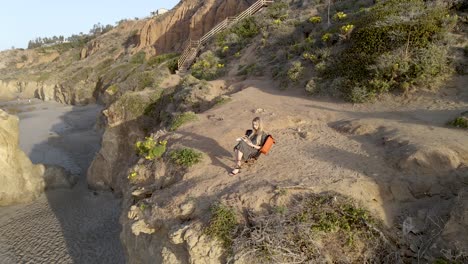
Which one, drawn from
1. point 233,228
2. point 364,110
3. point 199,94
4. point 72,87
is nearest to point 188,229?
point 233,228

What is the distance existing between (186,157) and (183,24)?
37542 millimetres

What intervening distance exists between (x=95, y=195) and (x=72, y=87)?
104ft

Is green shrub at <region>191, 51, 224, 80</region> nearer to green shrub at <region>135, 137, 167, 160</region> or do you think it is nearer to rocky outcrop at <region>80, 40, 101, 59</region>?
green shrub at <region>135, 137, 167, 160</region>

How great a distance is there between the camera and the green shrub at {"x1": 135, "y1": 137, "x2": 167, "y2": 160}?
9.90m

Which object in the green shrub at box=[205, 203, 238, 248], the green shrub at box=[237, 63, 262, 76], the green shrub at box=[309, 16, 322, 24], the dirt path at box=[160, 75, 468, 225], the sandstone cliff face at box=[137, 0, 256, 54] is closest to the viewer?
the green shrub at box=[205, 203, 238, 248]

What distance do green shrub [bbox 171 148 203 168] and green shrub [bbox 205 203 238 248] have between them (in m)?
2.64

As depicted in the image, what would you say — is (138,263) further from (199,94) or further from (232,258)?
(199,94)

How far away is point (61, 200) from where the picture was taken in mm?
16484

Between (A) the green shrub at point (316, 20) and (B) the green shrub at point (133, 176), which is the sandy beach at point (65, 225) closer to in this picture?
(B) the green shrub at point (133, 176)

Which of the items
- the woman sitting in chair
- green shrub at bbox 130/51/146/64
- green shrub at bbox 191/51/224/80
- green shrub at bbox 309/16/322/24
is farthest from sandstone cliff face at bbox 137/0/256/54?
the woman sitting in chair

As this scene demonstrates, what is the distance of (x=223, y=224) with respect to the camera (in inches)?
240

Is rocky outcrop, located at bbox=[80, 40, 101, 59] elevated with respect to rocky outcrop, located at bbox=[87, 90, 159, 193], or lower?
elevated

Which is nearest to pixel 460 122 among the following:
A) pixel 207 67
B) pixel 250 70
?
pixel 250 70

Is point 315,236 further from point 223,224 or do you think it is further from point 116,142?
point 116,142
